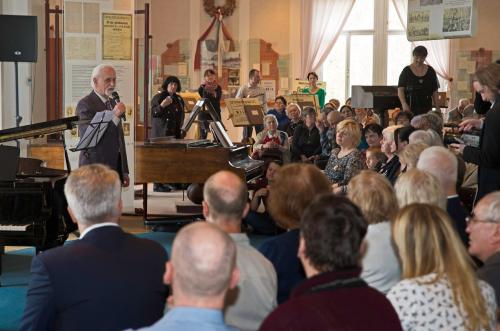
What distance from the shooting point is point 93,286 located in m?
2.81

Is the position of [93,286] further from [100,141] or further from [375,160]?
[375,160]

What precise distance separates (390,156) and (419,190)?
110 inches

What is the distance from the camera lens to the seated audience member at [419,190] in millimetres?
3568

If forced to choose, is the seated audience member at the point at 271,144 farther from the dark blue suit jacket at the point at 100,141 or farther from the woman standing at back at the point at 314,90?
the woman standing at back at the point at 314,90

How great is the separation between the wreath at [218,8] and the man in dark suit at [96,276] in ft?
43.8

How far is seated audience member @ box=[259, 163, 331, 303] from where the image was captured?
10.6 ft

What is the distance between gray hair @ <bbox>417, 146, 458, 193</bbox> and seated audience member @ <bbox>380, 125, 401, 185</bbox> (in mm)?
1512

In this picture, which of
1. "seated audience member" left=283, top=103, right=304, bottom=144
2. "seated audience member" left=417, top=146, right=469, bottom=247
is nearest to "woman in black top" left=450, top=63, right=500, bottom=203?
"seated audience member" left=417, top=146, right=469, bottom=247

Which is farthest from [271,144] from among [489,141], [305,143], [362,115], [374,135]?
[489,141]

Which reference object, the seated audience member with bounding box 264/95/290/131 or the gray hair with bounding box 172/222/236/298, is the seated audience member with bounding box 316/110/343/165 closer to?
the seated audience member with bounding box 264/95/290/131

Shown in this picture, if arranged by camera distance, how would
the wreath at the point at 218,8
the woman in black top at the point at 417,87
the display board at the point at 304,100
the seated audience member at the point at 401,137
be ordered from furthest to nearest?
the wreath at the point at 218,8, the display board at the point at 304,100, the woman in black top at the point at 417,87, the seated audience member at the point at 401,137

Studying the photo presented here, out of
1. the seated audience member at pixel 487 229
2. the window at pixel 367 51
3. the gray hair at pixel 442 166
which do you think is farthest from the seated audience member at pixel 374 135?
the window at pixel 367 51

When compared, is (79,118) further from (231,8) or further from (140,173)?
(231,8)

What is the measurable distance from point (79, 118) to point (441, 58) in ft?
36.8
